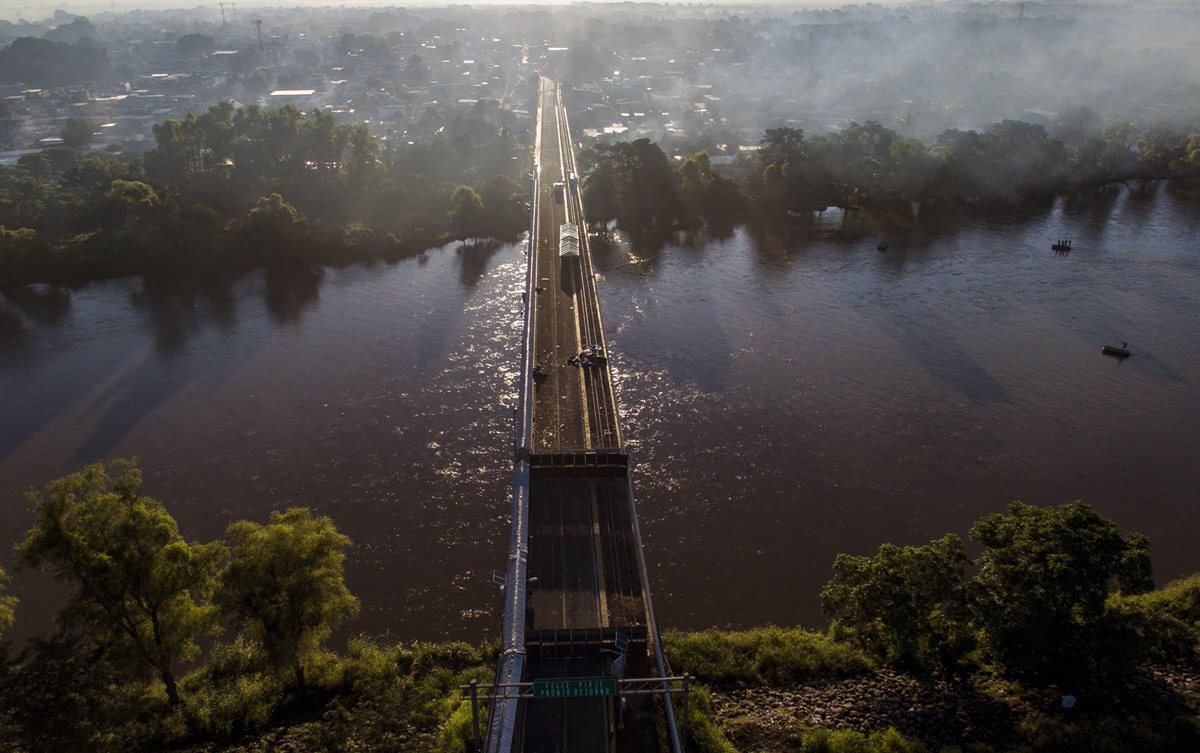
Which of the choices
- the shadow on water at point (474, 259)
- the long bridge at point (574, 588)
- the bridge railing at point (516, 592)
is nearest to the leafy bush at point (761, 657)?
the long bridge at point (574, 588)

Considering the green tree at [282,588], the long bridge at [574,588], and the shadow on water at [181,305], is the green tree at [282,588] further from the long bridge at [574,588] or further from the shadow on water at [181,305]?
the shadow on water at [181,305]

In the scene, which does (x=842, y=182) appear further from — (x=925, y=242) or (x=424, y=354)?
(x=424, y=354)

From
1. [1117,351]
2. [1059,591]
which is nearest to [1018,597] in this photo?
[1059,591]

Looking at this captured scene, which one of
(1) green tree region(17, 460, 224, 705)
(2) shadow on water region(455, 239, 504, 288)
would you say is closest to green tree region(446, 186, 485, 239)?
(2) shadow on water region(455, 239, 504, 288)

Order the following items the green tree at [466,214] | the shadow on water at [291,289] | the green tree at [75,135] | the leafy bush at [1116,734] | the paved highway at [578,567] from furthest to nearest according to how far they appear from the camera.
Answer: the green tree at [75,135] < the green tree at [466,214] < the shadow on water at [291,289] < the leafy bush at [1116,734] < the paved highway at [578,567]

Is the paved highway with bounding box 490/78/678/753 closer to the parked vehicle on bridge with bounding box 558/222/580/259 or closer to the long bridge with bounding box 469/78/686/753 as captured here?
the long bridge with bounding box 469/78/686/753

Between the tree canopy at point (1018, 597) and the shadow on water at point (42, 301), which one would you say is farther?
the shadow on water at point (42, 301)

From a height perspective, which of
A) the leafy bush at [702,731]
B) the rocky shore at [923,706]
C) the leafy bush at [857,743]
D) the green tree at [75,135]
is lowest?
the rocky shore at [923,706]
